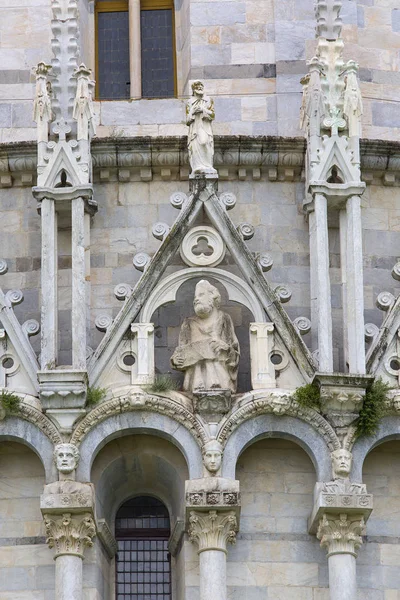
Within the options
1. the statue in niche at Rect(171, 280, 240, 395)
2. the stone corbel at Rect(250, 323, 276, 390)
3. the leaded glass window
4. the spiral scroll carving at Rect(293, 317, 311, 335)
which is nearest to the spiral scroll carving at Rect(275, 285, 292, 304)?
the spiral scroll carving at Rect(293, 317, 311, 335)

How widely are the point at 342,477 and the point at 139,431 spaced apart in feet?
6.03

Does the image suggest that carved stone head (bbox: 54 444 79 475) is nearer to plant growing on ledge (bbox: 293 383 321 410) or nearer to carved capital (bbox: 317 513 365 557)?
plant growing on ledge (bbox: 293 383 321 410)

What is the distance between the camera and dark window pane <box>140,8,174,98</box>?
2311cm

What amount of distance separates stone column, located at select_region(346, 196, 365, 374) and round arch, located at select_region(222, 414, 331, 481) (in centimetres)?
69

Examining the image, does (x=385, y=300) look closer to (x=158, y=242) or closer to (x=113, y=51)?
(x=158, y=242)

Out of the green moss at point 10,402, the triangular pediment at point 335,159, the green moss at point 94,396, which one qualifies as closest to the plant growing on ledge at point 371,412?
the triangular pediment at point 335,159

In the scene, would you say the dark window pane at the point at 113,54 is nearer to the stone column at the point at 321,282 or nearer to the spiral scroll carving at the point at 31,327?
the stone column at the point at 321,282

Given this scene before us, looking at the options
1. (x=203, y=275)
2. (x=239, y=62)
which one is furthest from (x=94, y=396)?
(x=239, y=62)

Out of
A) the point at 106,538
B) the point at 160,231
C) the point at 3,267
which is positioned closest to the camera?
the point at 106,538

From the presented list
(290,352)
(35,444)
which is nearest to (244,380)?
(290,352)

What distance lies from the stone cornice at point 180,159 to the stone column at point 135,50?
153 centimetres

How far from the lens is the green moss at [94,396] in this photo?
2031 centimetres

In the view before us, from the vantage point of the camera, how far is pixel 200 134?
69.5ft

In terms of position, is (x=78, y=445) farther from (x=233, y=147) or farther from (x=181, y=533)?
(x=233, y=147)
